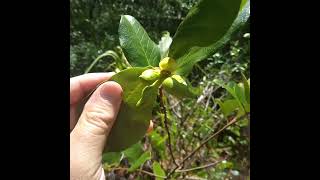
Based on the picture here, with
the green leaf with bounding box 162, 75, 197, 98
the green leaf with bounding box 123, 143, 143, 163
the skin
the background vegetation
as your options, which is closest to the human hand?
the skin

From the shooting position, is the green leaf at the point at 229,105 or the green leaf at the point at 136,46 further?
the green leaf at the point at 229,105

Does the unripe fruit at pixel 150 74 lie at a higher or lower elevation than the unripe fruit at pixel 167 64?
lower

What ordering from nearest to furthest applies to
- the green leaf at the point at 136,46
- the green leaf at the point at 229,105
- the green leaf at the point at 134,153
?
1. the green leaf at the point at 136,46
2. the green leaf at the point at 229,105
3. the green leaf at the point at 134,153

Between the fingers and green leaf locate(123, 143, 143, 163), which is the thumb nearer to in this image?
the fingers

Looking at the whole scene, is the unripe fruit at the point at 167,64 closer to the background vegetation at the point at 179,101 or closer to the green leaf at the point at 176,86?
the green leaf at the point at 176,86

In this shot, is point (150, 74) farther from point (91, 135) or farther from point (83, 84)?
point (83, 84)

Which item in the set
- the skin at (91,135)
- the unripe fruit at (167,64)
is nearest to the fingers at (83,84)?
the skin at (91,135)
